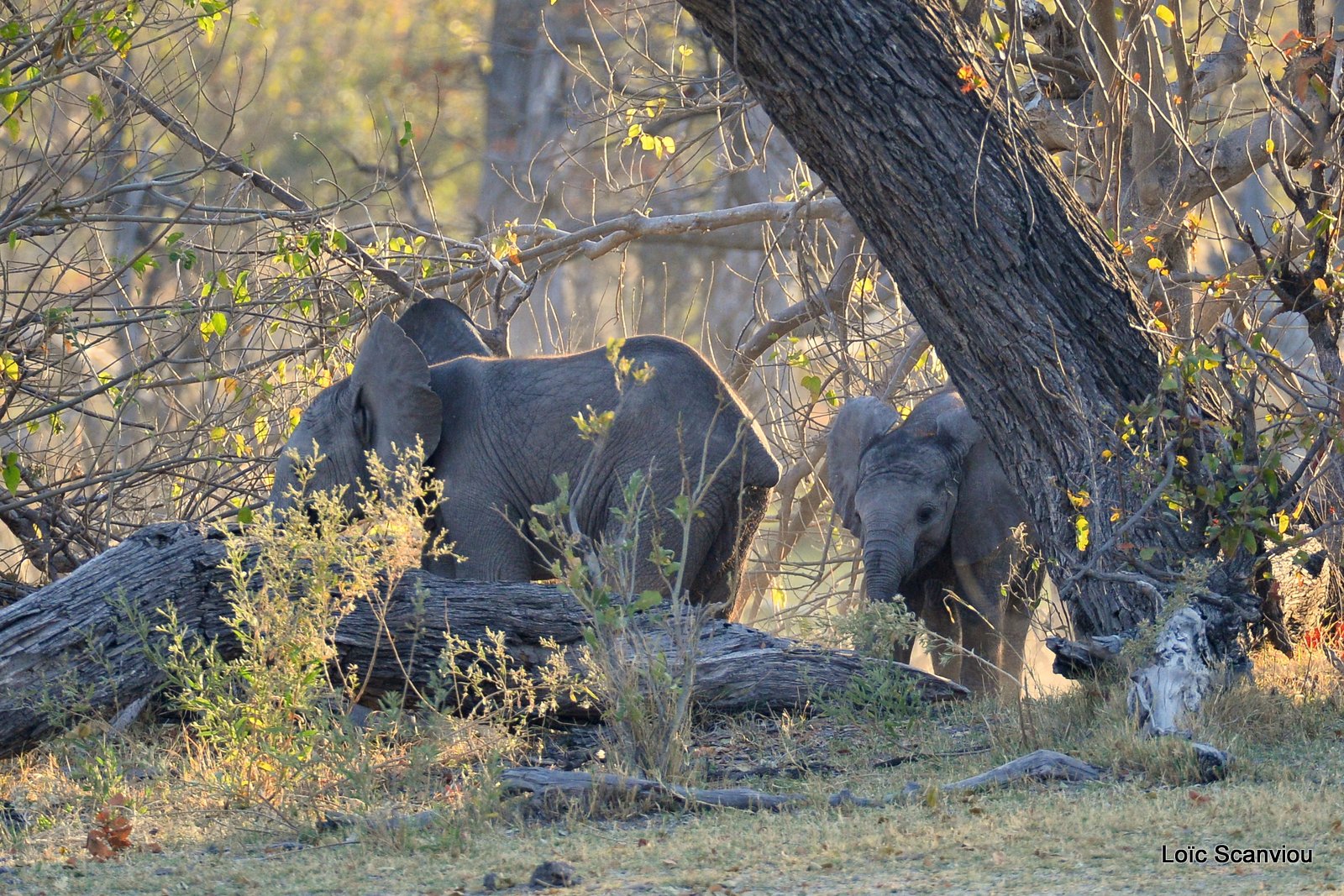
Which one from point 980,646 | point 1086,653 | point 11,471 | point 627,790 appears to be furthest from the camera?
point 980,646

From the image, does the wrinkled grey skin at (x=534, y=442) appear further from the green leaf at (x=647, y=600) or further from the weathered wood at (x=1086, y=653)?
the green leaf at (x=647, y=600)

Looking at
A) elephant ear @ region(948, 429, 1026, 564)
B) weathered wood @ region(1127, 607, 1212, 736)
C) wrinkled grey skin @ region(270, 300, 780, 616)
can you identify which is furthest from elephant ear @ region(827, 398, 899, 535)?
weathered wood @ region(1127, 607, 1212, 736)

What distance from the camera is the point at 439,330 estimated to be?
9.35 meters

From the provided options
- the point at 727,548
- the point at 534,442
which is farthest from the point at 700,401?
the point at 534,442

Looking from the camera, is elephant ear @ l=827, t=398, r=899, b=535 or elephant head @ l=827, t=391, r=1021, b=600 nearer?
elephant head @ l=827, t=391, r=1021, b=600

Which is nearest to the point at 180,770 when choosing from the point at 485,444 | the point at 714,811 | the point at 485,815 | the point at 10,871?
the point at 10,871

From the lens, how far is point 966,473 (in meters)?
8.70

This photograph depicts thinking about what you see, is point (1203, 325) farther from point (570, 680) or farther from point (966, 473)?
point (570, 680)

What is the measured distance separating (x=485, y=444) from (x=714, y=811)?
382 centimetres

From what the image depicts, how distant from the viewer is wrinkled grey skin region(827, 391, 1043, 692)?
27.5 feet

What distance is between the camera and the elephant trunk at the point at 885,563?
8.14 meters

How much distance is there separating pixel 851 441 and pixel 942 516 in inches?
31.9

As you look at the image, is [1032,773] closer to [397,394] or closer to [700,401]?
[700,401]

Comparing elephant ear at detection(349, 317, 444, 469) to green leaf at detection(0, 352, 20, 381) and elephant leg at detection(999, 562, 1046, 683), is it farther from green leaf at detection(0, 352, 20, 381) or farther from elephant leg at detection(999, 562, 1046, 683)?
elephant leg at detection(999, 562, 1046, 683)
